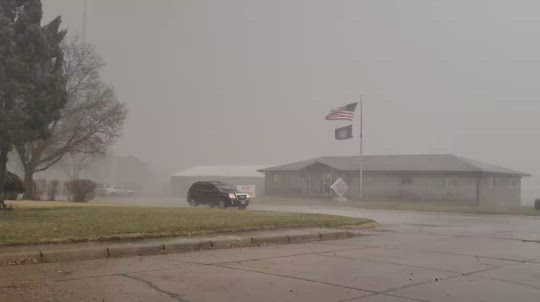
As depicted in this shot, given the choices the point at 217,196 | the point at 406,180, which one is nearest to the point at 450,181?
the point at 406,180

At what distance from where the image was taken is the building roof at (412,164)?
54.4 m

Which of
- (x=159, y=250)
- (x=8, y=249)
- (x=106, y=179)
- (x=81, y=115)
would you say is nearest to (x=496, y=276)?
(x=159, y=250)

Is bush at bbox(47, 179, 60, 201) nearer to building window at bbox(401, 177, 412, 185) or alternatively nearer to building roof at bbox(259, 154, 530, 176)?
building roof at bbox(259, 154, 530, 176)

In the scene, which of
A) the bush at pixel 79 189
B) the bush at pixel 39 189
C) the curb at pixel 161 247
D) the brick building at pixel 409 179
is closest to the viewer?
the curb at pixel 161 247

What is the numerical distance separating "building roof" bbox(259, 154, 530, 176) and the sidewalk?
40.6 m

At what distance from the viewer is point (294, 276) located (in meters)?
9.05

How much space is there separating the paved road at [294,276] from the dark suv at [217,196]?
2125 cm

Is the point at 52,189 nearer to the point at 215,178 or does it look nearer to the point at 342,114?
the point at 342,114

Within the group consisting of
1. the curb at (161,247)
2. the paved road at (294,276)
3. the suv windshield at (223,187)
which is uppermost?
the suv windshield at (223,187)

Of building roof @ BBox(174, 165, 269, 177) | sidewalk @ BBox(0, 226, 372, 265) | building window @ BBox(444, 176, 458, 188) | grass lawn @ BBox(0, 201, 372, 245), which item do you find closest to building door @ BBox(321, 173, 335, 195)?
building window @ BBox(444, 176, 458, 188)

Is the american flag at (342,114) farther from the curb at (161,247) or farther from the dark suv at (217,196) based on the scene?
the curb at (161,247)

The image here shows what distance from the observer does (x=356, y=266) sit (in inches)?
406

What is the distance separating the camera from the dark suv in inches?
1363

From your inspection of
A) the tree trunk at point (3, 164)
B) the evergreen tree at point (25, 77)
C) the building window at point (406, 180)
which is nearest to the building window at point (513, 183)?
the building window at point (406, 180)
